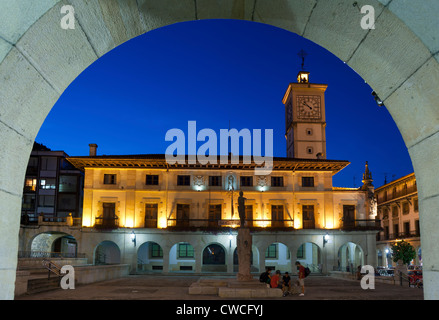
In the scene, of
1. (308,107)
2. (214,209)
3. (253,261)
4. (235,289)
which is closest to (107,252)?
(214,209)

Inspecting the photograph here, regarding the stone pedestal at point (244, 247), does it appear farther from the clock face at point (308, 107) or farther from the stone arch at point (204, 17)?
the clock face at point (308, 107)

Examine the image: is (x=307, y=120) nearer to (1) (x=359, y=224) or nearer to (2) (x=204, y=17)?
(1) (x=359, y=224)

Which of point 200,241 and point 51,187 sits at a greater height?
point 51,187

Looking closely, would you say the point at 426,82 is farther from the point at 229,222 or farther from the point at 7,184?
the point at 229,222

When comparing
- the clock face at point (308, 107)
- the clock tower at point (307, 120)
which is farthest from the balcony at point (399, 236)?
the clock face at point (308, 107)

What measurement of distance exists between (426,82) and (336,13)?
93 cm

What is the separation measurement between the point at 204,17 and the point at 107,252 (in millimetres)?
44104

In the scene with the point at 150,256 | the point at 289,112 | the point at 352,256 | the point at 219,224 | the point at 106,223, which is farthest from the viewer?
the point at 289,112

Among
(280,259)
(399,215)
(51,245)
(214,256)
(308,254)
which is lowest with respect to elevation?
(280,259)

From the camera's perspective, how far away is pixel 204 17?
4.04m

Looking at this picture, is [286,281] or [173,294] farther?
[173,294]

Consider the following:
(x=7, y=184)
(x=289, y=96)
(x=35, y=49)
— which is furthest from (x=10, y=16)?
(x=289, y=96)

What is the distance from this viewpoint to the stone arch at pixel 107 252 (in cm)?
4450

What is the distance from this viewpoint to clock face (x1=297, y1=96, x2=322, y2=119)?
201 ft
